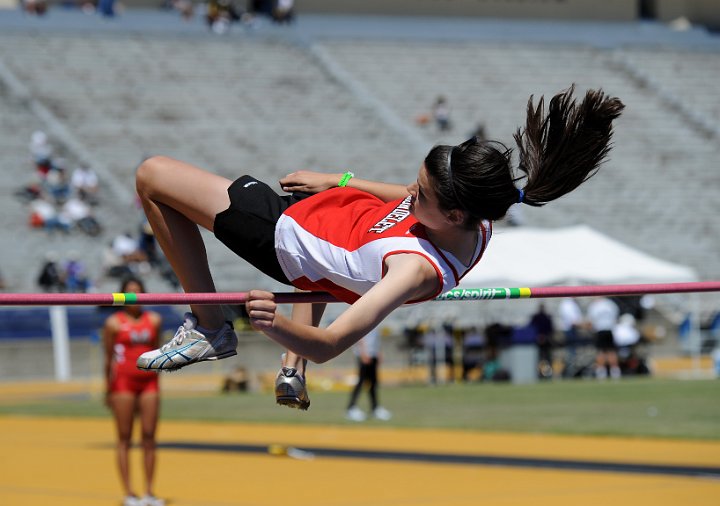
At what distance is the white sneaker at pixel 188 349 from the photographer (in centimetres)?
558

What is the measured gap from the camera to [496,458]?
13.4 m

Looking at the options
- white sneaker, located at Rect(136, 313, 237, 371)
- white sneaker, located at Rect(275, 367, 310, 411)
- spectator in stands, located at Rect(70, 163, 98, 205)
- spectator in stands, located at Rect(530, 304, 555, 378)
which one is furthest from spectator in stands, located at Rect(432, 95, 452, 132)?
white sneaker, located at Rect(275, 367, 310, 411)

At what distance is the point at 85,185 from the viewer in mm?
29344

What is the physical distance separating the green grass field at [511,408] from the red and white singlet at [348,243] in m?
9.81

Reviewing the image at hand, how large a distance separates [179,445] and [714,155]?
83.1 ft

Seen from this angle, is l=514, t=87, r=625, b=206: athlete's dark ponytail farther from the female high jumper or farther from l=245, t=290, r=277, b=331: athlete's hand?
l=245, t=290, r=277, b=331: athlete's hand

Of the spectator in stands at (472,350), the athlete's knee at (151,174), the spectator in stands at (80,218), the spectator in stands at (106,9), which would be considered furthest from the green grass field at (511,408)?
the spectator in stands at (106,9)

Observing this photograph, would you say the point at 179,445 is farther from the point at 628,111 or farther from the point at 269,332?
the point at 628,111

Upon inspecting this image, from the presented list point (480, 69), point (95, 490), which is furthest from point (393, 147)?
point (95, 490)

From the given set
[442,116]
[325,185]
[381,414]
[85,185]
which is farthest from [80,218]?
[325,185]

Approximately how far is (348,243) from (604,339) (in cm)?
1881

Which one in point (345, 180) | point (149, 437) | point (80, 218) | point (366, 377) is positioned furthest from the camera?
point (80, 218)

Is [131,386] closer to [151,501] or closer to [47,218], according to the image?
[151,501]

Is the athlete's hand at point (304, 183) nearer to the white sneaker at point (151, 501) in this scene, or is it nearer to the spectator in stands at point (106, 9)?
the white sneaker at point (151, 501)
